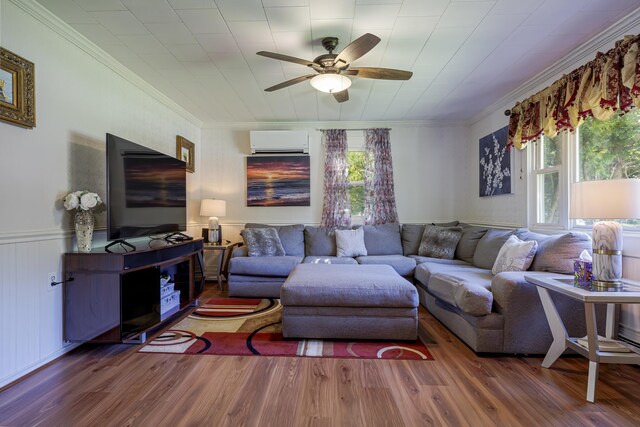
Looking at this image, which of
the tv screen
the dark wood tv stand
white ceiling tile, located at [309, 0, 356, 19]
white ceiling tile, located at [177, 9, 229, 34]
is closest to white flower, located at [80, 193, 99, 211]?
the tv screen

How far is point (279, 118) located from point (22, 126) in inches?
118

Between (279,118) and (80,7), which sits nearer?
(80,7)

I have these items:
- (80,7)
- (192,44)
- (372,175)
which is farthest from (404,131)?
(80,7)

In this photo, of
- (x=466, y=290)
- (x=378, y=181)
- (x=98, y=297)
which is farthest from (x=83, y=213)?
(x=378, y=181)

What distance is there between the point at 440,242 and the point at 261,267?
7.53ft

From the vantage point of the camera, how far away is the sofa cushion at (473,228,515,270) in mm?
3113

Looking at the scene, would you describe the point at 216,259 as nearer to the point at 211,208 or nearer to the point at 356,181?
the point at 211,208

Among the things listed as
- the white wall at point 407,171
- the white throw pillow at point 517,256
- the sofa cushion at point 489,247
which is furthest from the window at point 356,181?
the white throw pillow at point 517,256

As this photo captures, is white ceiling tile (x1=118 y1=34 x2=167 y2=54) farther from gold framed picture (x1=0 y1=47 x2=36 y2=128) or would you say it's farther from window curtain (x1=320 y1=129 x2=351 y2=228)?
window curtain (x1=320 y1=129 x2=351 y2=228)

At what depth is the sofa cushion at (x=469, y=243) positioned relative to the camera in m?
3.61

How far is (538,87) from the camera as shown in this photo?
3064mm

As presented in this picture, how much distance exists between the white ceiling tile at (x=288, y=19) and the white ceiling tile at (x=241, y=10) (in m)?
0.06

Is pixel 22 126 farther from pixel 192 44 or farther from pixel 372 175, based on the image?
pixel 372 175

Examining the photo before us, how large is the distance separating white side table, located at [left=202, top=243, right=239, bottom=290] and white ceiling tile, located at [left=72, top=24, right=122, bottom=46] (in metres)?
2.24
